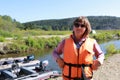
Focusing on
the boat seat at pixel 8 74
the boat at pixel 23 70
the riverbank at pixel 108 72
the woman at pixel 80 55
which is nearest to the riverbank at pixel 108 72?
the riverbank at pixel 108 72

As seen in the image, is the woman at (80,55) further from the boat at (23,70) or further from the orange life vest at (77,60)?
the boat at (23,70)

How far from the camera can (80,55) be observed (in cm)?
417

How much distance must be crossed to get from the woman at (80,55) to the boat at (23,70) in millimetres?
Result: 8900

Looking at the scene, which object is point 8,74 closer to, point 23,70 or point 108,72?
point 23,70

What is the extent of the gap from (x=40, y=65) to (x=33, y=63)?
44 cm

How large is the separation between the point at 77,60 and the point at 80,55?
85mm

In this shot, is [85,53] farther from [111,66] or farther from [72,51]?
[111,66]

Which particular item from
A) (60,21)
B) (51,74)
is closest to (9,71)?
(51,74)

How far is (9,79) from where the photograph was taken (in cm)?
1305

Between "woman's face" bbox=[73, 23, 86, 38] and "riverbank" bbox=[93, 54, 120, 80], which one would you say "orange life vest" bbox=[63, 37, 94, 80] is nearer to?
"woman's face" bbox=[73, 23, 86, 38]

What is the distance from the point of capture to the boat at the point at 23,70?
13.4 meters

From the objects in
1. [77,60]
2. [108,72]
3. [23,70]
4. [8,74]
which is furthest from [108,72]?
[77,60]

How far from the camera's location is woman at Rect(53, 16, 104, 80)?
416 centimetres

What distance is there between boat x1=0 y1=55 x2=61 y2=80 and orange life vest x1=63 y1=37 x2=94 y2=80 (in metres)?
8.93
